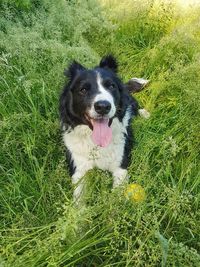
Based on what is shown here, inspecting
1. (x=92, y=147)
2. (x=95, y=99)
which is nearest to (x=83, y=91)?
(x=95, y=99)

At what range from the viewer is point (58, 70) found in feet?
13.9

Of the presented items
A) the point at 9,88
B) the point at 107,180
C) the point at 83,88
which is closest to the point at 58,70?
the point at 9,88

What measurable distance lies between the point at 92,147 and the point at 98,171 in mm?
208

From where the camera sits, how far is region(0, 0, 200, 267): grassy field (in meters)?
2.63

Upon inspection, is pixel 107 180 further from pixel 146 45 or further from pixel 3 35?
pixel 146 45

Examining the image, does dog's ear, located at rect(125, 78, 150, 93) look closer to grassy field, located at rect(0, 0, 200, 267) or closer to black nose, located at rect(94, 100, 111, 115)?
grassy field, located at rect(0, 0, 200, 267)

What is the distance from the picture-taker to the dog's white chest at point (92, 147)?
12.0 feet

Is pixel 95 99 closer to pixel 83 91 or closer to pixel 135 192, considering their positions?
pixel 83 91

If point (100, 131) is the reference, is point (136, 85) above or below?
below

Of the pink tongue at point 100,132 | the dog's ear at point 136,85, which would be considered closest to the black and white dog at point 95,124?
the pink tongue at point 100,132

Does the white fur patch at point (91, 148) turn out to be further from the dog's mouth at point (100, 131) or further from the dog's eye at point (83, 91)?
the dog's eye at point (83, 91)

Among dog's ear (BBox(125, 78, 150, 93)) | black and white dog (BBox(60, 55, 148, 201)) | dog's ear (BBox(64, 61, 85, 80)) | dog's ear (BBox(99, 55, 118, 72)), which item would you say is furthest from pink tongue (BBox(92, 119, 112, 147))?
dog's ear (BBox(125, 78, 150, 93))

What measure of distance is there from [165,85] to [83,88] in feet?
3.77

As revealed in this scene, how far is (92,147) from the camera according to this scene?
3658 millimetres
